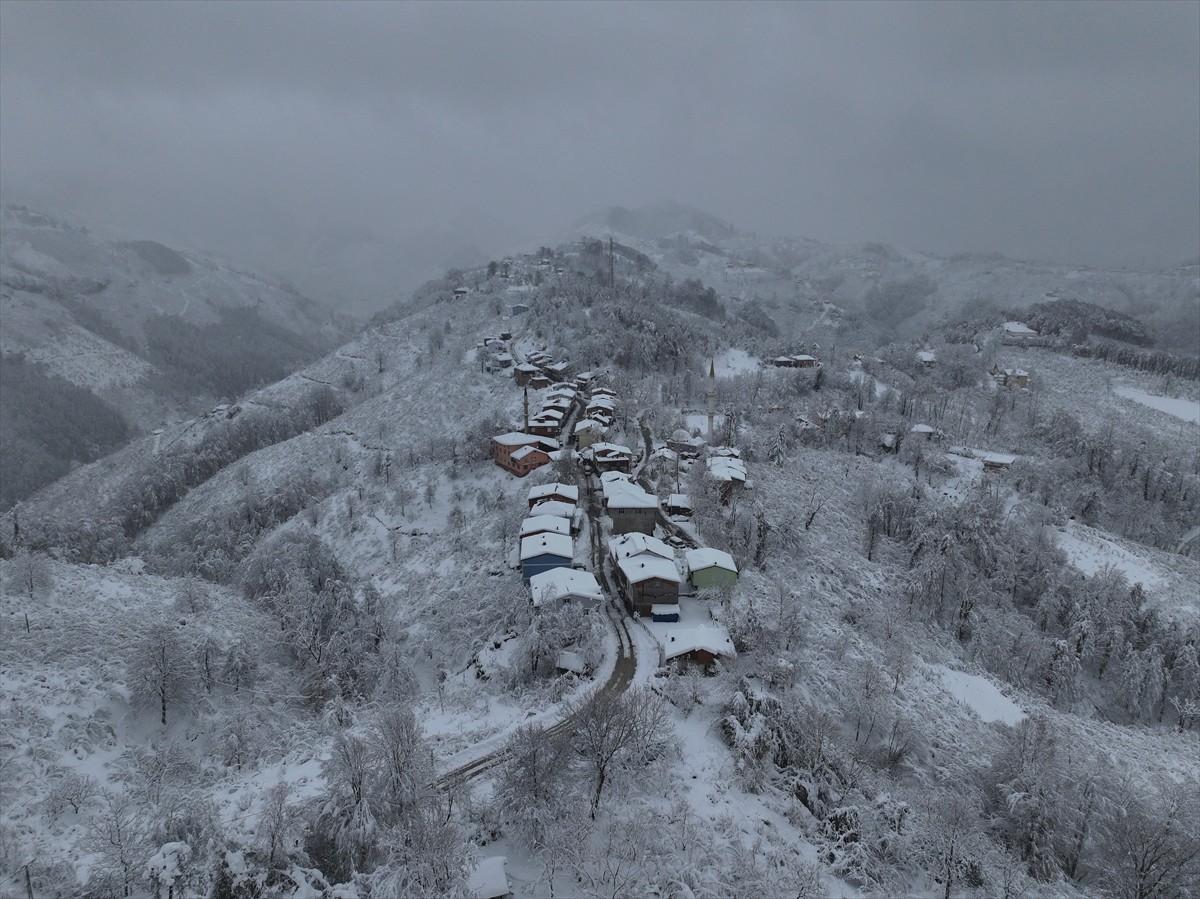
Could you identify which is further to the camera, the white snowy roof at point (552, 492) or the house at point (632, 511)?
the white snowy roof at point (552, 492)

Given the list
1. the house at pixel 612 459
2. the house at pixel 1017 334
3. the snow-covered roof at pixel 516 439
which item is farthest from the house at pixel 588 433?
the house at pixel 1017 334

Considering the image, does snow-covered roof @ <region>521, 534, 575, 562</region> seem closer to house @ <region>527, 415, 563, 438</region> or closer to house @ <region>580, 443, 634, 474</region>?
house @ <region>580, 443, 634, 474</region>

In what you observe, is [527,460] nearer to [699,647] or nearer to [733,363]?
[699,647]

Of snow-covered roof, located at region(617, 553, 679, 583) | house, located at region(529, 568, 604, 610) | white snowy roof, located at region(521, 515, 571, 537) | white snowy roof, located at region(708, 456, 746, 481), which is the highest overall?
snow-covered roof, located at region(617, 553, 679, 583)

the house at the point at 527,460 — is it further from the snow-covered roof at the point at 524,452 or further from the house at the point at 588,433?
the house at the point at 588,433

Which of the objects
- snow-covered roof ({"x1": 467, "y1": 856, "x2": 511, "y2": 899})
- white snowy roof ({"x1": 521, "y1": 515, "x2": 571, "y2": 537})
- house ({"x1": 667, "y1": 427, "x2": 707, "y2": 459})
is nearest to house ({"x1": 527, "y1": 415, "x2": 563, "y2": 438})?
house ({"x1": 667, "y1": 427, "x2": 707, "y2": 459})

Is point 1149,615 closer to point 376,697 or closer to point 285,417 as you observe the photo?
point 376,697
